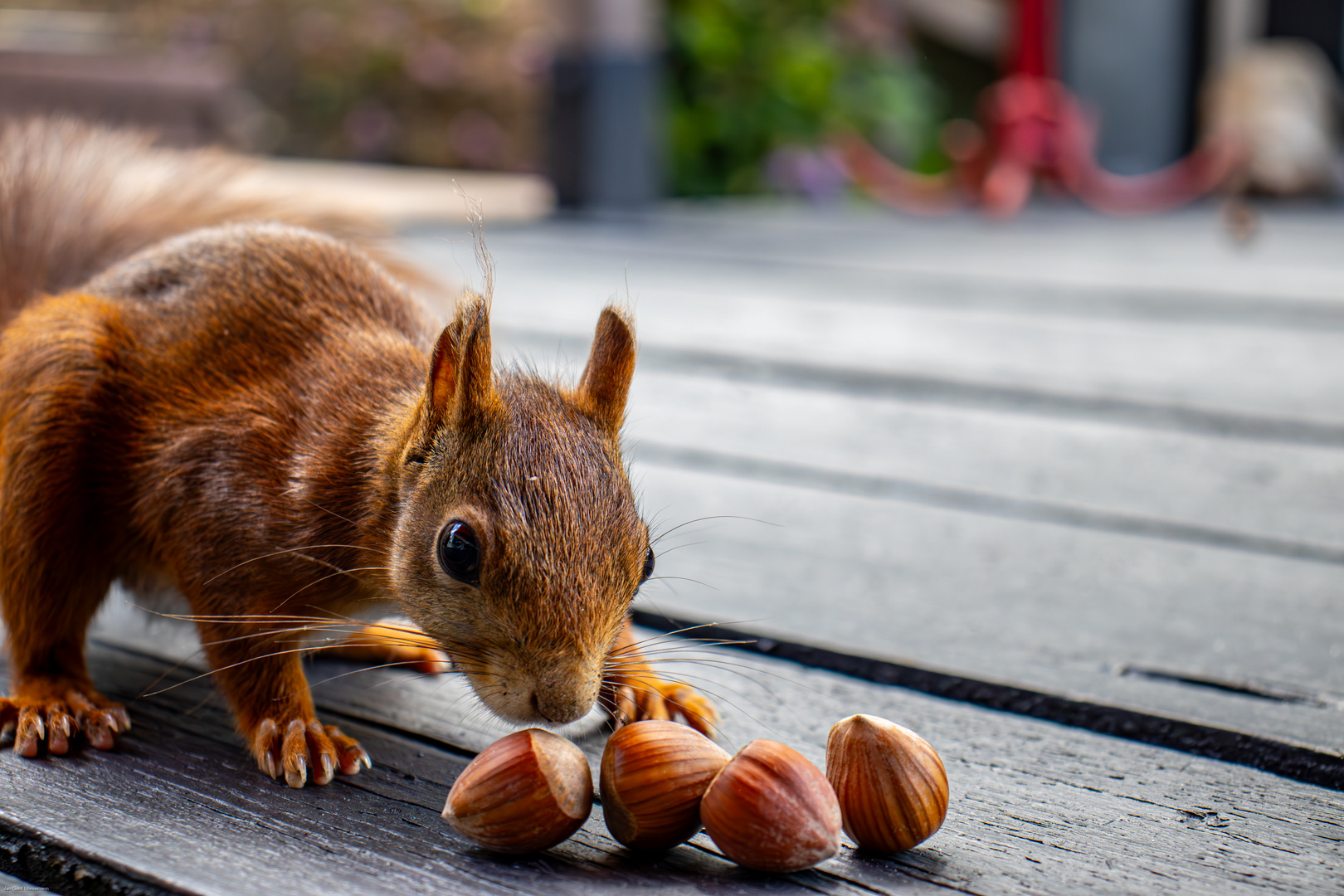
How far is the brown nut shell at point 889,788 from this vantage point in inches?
24.0

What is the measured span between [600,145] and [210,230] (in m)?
2.67

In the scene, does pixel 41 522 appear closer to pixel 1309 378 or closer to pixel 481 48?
pixel 1309 378

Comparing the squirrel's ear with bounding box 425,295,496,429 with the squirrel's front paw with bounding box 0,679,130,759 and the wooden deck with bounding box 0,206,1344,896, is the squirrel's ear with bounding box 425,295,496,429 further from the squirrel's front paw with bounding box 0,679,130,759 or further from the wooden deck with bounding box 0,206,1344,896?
the squirrel's front paw with bounding box 0,679,130,759

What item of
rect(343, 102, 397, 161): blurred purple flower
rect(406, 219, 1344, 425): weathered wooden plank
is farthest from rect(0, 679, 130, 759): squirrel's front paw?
rect(343, 102, 397, 161): blurred purple flower

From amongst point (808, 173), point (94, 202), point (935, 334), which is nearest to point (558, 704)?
point (94, 202)

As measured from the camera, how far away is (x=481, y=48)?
7.07 m

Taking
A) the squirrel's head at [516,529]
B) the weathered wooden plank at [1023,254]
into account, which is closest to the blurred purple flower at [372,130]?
the weathered wooden plank at [1023,254]

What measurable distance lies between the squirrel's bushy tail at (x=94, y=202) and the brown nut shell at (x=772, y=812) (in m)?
0.66

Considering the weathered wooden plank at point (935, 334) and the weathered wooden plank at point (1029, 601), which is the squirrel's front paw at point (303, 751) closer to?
the weathered wooden plank at point (1029, 601)

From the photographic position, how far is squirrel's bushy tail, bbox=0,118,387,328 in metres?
1.00

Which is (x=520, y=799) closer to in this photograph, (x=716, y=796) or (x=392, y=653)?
(x=716, y=796)

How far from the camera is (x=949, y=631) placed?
91 cm

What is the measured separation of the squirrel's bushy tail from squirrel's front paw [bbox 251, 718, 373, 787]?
43cm

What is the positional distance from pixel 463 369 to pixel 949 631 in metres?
0.40
